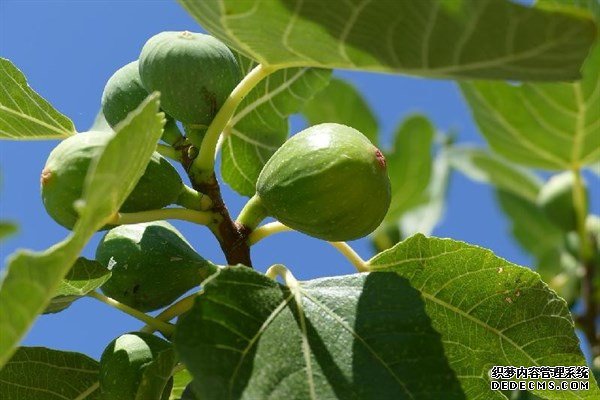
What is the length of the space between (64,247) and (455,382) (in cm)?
68

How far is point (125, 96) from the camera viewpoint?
5.39ft

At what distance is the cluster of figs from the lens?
140 cm

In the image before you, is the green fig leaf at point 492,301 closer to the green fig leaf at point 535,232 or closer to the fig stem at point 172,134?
the fig stem at point 172,134

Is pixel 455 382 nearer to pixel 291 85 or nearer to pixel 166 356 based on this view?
pixel 166 356

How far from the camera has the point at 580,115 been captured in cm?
272

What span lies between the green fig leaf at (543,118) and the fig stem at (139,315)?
150 centimetres

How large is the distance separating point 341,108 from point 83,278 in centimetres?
221

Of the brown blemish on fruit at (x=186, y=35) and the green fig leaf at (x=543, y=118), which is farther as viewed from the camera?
the green fig leaf at (x=543, y=118)

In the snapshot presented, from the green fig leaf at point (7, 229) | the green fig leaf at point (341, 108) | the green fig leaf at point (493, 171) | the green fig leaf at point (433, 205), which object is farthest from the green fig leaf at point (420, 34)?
the green fig leaf at point (493, 171)

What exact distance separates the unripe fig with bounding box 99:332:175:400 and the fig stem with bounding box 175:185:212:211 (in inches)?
9.3

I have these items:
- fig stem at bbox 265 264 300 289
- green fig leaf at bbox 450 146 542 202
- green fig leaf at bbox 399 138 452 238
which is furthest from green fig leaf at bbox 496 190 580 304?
fig stem at bbox 265 264 300 289

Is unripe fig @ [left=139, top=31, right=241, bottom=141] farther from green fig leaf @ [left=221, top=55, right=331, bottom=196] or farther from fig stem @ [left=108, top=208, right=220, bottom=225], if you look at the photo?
green fig leaf @ [left=221, top=55, right=331, bottom=196]

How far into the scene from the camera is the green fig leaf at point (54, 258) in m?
1.07

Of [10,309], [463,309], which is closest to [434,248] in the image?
[463,309]
